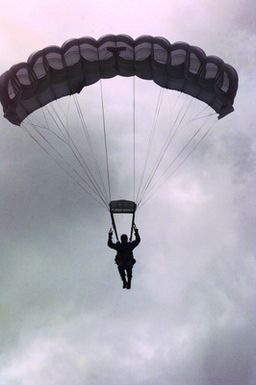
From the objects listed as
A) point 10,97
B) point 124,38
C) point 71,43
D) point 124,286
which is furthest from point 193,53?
point 124,286

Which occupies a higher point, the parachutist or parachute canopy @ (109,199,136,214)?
parachute canopy @ (109,199,136,214)

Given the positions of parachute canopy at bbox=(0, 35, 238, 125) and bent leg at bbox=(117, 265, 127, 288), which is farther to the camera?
bent leg at bbox=(117, 265, 127, 288)

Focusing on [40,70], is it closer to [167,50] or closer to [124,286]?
[167,50]

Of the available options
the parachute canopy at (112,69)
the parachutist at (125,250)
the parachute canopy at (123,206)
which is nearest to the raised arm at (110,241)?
the parachutist at (125,250)

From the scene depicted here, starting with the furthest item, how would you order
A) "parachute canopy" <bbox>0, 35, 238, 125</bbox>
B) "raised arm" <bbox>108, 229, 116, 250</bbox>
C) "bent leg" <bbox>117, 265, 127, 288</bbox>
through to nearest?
"bent leg" <bbox>117, 265, 127, 288</bbox> → "parachute canopy" <bbox>0, 35, 238, 125</bbox> → "raised arm" <bbox>108, 229, 116, 250</bbox>

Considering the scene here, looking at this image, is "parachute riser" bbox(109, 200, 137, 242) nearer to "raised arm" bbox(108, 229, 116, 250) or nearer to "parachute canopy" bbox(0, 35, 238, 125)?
"raised arm" bbox(108, 229, 116, 250)

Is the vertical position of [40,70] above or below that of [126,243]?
above

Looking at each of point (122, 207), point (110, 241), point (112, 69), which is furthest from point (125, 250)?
point (112, 69)

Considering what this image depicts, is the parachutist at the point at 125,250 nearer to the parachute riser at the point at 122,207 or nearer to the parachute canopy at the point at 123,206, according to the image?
the parachute riser at the point at 122,207

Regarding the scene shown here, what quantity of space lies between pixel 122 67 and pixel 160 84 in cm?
148

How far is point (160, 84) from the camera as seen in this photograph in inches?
919

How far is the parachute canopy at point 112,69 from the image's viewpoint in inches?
866

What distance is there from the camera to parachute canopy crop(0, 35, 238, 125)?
22.0 metres

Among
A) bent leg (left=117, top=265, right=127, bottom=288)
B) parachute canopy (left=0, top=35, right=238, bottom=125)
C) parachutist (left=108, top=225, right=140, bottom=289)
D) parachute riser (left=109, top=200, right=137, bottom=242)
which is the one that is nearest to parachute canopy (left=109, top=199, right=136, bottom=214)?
parachute riser (left=109, top=200, right=137, bottom=242)
